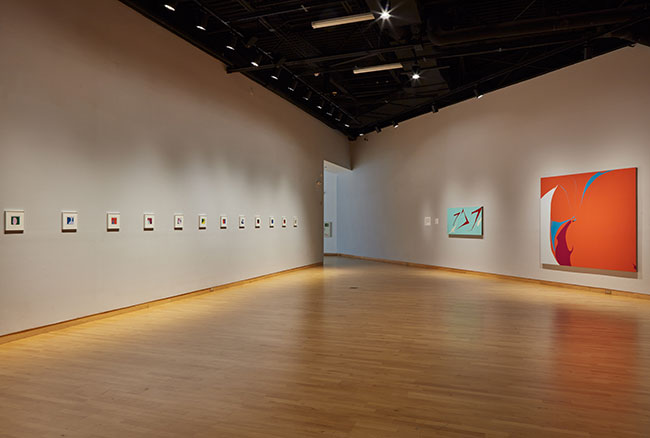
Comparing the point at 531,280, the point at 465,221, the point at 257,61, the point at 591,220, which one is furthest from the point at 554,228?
the point at 257,61

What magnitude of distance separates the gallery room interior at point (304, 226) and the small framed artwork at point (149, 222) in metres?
0.03

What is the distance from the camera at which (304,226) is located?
13031 millimetres

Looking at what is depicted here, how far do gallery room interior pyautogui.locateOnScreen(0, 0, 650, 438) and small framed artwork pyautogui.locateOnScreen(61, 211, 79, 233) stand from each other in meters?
0.03

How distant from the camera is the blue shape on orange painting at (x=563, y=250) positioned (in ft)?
30.0

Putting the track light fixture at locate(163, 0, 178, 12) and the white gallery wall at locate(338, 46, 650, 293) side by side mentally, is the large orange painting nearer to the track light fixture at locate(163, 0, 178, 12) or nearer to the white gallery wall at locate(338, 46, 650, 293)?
the white gallery wall at locate(338, 46, 650, 293)

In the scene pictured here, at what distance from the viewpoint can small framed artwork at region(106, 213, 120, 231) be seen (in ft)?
20.1

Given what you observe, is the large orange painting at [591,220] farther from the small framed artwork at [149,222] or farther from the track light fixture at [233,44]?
the small framed artwork at [149,222]

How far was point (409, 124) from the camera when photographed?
1418 cm

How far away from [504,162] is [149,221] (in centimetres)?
854

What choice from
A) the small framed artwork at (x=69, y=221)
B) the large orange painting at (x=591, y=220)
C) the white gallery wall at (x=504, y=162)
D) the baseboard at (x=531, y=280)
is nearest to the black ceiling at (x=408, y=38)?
Answer: the white gallery wall at (x=504, y=162)

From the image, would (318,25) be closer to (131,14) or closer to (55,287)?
(131,14)

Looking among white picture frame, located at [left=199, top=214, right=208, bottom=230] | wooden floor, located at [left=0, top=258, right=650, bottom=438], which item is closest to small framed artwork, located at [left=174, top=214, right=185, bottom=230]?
white picture frame, located at [left=199, top=214, right=208, bottom=230]

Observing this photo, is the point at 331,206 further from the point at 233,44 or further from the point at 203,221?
the point at 233,44

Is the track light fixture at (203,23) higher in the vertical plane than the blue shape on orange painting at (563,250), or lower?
higher
